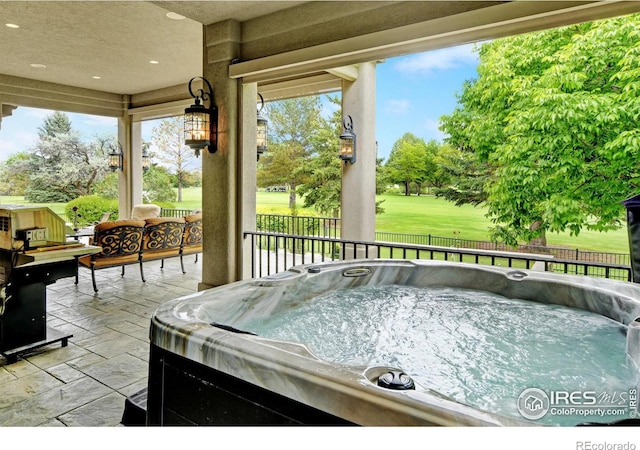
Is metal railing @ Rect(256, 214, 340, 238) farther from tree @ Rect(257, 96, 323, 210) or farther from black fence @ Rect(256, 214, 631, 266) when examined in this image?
tree @ Rect(257, 96, 323, 210)


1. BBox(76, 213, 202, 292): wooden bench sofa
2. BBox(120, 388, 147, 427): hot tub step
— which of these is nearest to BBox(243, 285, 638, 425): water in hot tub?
BBox(120, 388, 147, 427): hot tub step

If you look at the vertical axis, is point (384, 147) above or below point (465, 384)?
above

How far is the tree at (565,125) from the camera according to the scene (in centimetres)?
607

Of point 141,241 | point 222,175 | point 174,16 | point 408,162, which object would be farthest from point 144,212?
point 408,162

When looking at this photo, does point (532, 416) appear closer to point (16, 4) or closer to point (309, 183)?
point (16, 4)

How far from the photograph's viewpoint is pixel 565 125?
6.37 metres

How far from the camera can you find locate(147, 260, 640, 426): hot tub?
39.9 inches

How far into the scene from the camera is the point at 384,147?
11516 mm

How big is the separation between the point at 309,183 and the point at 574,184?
7051 millimetres

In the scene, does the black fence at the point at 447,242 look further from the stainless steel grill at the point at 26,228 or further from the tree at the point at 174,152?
the stainless steel grill at the point at 26,228

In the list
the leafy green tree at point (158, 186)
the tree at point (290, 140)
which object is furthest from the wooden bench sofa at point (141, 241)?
the leafy green tree at point (158, 186)

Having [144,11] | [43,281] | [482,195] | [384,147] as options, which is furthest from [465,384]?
[384,147]

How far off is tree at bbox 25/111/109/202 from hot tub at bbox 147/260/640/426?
12.8 meters

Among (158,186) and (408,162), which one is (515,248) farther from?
(158,186)
